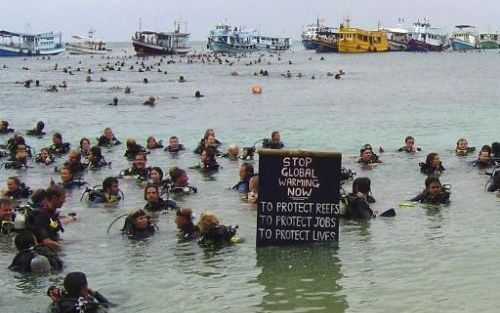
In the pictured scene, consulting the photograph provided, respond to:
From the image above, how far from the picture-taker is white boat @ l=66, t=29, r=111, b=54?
172625 millimetres

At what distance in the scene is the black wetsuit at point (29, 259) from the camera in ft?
36.4

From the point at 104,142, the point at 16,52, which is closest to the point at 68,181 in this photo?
the point at 104,142

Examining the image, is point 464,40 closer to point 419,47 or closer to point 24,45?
point 419,47

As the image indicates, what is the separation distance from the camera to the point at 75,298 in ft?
29.4

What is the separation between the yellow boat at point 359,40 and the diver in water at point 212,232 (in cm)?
13078

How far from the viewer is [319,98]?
167 ft

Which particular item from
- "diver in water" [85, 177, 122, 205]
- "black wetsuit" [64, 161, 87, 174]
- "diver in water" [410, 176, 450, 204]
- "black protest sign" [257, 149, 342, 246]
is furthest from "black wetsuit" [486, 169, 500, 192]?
"black wetsuit" [64, 161, 87, 174]

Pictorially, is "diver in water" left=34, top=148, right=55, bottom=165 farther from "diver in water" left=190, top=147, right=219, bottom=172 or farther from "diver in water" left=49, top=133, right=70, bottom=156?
"diver in water" left=190, top=147, right=219, bottom=172

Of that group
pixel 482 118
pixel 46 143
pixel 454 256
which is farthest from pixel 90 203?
pixel 482 118

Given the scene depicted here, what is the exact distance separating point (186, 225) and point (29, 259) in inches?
117

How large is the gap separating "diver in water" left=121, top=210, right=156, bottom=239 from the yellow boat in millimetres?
130181

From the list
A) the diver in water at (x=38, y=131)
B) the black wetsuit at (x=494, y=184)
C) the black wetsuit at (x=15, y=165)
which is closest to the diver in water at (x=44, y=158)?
the black wetsuit at (x=15, y=165)

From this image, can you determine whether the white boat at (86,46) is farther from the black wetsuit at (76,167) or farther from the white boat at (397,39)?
the black wetsuit at (76,167)

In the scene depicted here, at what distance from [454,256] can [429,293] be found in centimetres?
193
